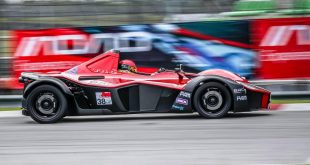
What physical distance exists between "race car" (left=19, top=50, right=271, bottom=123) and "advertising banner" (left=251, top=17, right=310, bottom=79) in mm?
2863

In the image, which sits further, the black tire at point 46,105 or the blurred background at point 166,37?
the blurred background at point 166,37

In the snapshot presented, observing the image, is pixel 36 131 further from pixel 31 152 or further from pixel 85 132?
pixel 31 152

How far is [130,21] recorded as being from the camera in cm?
1394

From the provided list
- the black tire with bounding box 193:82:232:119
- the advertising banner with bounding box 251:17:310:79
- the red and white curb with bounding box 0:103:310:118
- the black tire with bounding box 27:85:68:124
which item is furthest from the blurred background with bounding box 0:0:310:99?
the black tire with bounding box 193:82:232:119

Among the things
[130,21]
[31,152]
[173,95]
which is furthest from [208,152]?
[130,21]

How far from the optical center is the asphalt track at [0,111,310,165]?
7195 mm

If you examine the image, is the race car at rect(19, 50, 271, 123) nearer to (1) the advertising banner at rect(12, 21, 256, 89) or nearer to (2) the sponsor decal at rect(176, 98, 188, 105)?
(2) the sponsor decal at rect(176, 98, 188, 105)

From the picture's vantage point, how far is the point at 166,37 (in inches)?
525

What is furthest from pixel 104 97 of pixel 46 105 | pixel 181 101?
pixel 181 101

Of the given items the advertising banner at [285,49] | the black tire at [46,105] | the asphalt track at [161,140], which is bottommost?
the asphalt track at [161,140]

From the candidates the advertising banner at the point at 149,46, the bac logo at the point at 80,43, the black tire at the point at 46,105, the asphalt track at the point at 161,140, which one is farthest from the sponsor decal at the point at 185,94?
the bac logo at the point at 80,43

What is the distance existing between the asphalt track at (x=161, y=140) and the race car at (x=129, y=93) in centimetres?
22

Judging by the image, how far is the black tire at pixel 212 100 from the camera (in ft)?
33.1

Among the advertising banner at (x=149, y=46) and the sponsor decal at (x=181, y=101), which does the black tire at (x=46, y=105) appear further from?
the advertising banner at (x=149, y=46)
